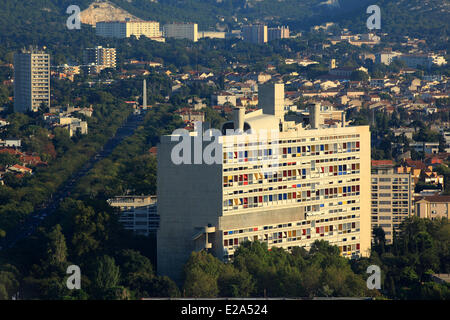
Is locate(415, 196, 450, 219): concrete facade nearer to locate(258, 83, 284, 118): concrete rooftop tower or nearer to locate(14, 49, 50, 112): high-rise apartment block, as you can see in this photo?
locate(258, 83, 284, 118): concrete rooftop tower

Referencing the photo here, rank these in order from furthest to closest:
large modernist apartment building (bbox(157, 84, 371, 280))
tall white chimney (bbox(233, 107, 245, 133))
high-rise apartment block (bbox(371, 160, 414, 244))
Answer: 1. high-rise apartment block (bbox(371, 160, 414, 244))
2. tall white chimney (bbox(233, 107, 245, 133))
3. large modernist apartment building (bbox(157, 84, 371, 280))

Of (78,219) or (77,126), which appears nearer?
(78,219)

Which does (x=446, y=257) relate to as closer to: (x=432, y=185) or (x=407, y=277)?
(x=407, y=277)
